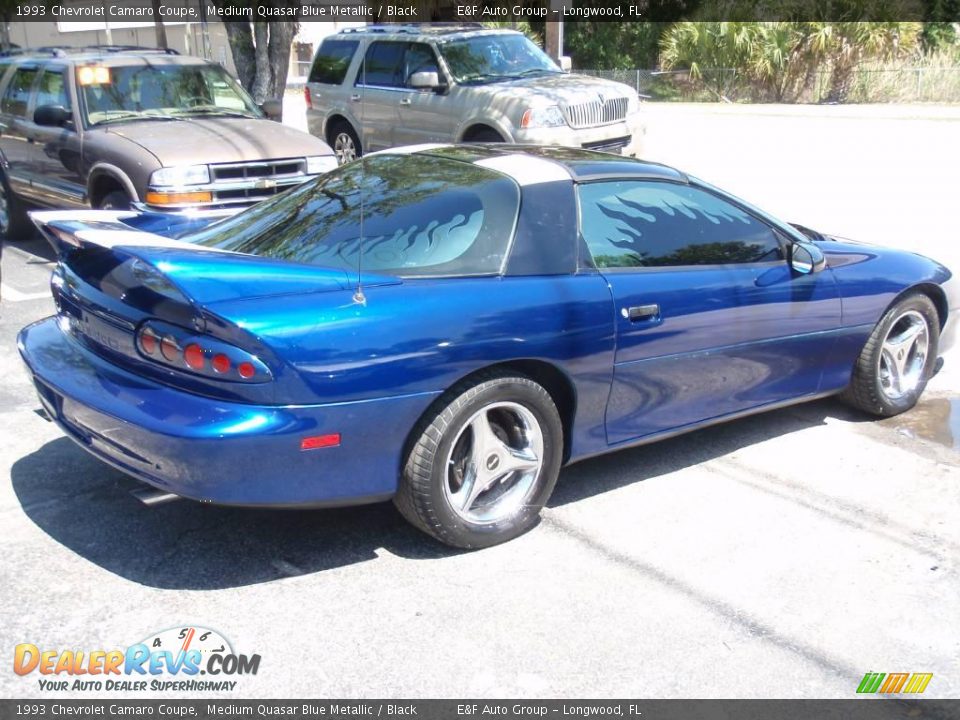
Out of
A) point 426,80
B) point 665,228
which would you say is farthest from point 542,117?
point 665,228

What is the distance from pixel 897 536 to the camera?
4586 mm

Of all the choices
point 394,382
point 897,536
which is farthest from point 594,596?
point 897,536

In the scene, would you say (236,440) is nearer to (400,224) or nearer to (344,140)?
(400,224)

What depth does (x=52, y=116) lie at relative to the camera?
9.43 meters

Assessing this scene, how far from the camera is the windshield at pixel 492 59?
42.9 feet

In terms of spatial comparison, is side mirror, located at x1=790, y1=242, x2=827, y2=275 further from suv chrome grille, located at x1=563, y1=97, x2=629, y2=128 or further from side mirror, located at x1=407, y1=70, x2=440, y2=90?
side mirror, located at x1=407, y1=70, x2=440, y2=90

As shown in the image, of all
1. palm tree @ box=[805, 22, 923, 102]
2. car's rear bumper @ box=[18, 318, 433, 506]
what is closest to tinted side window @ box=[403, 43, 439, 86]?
car's rear bumper @ box=[18, 318, 433, 506]

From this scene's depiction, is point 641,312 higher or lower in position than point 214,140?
lower

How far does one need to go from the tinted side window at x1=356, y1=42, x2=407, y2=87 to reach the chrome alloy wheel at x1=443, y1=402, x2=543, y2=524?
1004 cm

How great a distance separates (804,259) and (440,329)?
2.18m

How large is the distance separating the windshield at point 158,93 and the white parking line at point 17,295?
1.70 m

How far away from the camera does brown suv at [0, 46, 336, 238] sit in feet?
28.5

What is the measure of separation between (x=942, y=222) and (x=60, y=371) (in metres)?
9.47
